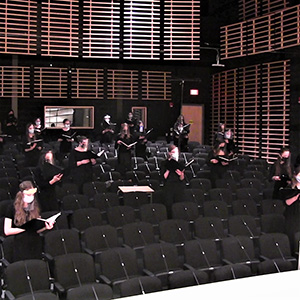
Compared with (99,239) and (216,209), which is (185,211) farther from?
(99,239)

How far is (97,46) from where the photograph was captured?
57.7ft

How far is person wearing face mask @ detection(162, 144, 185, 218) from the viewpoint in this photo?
1074 cm

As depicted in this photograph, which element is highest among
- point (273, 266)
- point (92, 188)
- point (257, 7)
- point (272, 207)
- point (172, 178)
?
point (257, 7)

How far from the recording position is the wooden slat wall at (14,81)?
20.4 m

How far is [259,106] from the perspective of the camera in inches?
738

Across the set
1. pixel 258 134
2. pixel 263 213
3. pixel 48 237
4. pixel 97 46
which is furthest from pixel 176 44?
pixel 48 237

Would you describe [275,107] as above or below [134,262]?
above

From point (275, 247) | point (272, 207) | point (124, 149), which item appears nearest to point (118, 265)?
point (275, 247)

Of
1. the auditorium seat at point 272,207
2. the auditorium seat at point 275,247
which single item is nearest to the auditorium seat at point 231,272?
the auditorium seat at point 275,247

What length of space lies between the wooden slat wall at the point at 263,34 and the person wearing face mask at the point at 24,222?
1112cm

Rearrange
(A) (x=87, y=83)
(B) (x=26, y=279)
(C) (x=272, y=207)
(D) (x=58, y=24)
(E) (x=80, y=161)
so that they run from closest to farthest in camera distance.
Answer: (B) (x=26, y=279) < (C) (x=272, y=207) < (E) (x=80, y=161) < (D) (x=58, y=24) < (A) (x=87, y=83)

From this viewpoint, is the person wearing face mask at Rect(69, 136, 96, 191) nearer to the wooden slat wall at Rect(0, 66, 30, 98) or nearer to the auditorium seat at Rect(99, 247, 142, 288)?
the auditorium seat at Rect(99, 247, 142, 288)

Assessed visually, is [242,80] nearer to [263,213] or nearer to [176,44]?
[176,44]

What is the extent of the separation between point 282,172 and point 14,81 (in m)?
12.9
